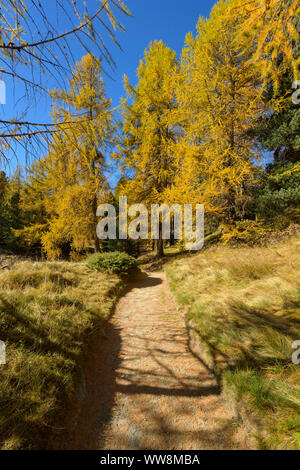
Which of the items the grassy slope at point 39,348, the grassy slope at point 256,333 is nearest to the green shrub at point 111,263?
the grassy slope at point 39,348

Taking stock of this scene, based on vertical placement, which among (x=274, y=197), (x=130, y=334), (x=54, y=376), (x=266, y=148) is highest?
(x=266, y=148)

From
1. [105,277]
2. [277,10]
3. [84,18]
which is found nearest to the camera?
[84,18]

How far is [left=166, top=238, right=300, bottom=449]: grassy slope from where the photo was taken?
162 cm

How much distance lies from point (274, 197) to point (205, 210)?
312 cm

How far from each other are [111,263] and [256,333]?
564cm

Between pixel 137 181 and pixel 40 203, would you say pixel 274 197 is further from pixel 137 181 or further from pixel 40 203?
pixel 40 203

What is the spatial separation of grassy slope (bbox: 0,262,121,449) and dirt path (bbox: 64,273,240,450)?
0.34m

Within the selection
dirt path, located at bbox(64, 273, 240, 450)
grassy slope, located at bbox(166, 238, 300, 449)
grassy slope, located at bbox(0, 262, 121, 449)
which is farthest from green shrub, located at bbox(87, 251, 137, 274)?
dirt path, located at bbox(64, 273, 240, 450)

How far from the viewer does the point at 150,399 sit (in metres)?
2.14

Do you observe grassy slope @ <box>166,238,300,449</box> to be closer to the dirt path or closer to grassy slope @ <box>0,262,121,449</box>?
the dirt path

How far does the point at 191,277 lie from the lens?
5.75m

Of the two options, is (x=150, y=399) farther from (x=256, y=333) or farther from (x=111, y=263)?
(x=111, y=263)

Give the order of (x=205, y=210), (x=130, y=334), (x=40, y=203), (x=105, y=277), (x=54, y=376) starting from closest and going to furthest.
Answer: (x=54, y=376) < (x=130, y=334) < (x=105, y=277) < (x=205, y=210) < (x=40, y=203)

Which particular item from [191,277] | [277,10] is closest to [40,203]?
[191,277]
